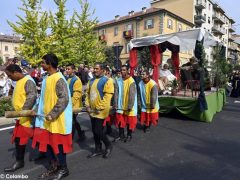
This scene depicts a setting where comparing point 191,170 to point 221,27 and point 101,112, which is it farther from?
point 221,27

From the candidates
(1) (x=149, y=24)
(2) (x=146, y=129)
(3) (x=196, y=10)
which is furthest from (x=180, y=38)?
(3) (x=196, y=10)

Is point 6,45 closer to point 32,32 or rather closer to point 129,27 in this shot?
→ point 129,27

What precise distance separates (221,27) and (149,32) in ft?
108

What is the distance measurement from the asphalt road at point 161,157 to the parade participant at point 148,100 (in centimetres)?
37

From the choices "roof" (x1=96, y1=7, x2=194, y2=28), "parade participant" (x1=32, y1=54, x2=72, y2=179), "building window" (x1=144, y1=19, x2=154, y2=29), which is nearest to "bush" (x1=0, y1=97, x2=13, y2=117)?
"parade participant" (x1=32, y1=54, x2=72, y2=179)

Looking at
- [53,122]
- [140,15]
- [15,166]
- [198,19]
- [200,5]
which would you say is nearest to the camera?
[53,122]

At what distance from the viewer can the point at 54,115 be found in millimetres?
3889

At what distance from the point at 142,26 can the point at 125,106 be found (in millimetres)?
38827

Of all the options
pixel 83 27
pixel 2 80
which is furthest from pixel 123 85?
pixel 83 27

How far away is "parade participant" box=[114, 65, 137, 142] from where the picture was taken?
6371 mm

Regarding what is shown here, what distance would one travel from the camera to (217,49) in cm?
1098

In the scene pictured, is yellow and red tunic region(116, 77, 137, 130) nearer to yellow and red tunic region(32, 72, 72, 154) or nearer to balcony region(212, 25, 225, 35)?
yellow and red tunic region(32, 72, 72, 154)

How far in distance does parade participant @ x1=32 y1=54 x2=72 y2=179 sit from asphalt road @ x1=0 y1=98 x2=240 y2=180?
619mm

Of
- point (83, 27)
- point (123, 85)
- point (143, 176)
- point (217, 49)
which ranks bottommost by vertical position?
point (143, 176)
